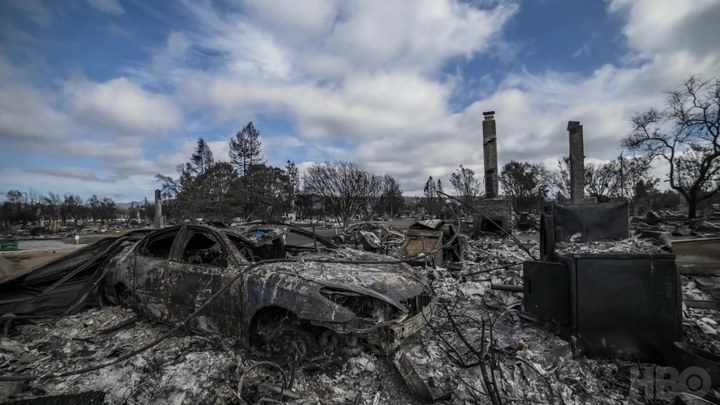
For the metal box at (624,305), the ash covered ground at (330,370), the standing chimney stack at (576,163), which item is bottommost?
the ash covered ground at (330,370)

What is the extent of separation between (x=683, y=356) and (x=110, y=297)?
7.16m

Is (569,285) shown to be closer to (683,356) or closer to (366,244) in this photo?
(683,356)

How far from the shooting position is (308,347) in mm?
3271

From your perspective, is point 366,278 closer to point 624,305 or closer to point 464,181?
point 624,305

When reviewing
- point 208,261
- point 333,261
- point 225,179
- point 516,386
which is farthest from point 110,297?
point 225,179

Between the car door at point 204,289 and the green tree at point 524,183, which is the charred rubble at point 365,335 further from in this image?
the green tree at point 524,183

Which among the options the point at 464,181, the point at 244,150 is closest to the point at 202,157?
the point at 244,150

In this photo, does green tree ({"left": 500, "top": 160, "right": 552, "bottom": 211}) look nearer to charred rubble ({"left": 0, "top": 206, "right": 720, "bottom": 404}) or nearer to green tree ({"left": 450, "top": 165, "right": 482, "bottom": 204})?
green tree ({"left": 450, "top": 165, "right": 482, "bottom": 204})

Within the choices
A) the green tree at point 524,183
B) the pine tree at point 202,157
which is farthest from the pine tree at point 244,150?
the green tree at point 524,183

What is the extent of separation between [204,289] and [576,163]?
1825 centimetres

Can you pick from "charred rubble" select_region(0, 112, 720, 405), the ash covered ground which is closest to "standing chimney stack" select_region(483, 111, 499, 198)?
"charred rubble" select_region(0, 112, 720, 405)

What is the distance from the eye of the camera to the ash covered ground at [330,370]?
9.78 ft

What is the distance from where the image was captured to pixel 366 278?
11.5 feet

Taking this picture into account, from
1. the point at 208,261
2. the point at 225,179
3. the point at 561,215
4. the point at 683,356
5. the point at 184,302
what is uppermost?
the point at 225,179
